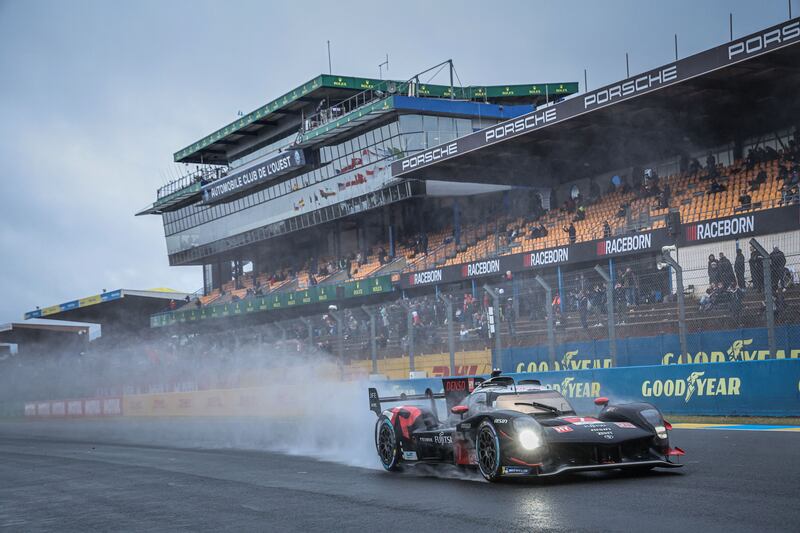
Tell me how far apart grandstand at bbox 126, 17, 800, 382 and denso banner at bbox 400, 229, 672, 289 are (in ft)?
0.20

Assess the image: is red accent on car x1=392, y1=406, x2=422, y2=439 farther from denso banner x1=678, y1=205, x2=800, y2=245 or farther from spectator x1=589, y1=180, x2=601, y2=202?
spectator x1=589, y1=180, x2=601, y2=202

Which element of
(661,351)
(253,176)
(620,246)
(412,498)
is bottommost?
(412,498)

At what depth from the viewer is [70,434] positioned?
25906mm

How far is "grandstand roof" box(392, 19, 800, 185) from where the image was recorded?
23.2 m

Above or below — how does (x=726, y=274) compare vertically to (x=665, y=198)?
below

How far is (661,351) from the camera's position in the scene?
17.7 meters

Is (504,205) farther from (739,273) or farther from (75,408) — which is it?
(739,273)

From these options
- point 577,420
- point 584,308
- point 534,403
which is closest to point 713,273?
point 584,308

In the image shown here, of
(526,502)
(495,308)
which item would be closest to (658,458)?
(526,502)

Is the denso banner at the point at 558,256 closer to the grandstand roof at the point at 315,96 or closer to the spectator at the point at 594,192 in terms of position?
the spectator at the point at 594,192

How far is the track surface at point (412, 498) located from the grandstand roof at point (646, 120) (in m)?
13.0

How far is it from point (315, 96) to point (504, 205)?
14.8m

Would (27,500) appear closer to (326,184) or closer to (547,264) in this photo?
(547,264)

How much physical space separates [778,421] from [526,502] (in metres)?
8.64
